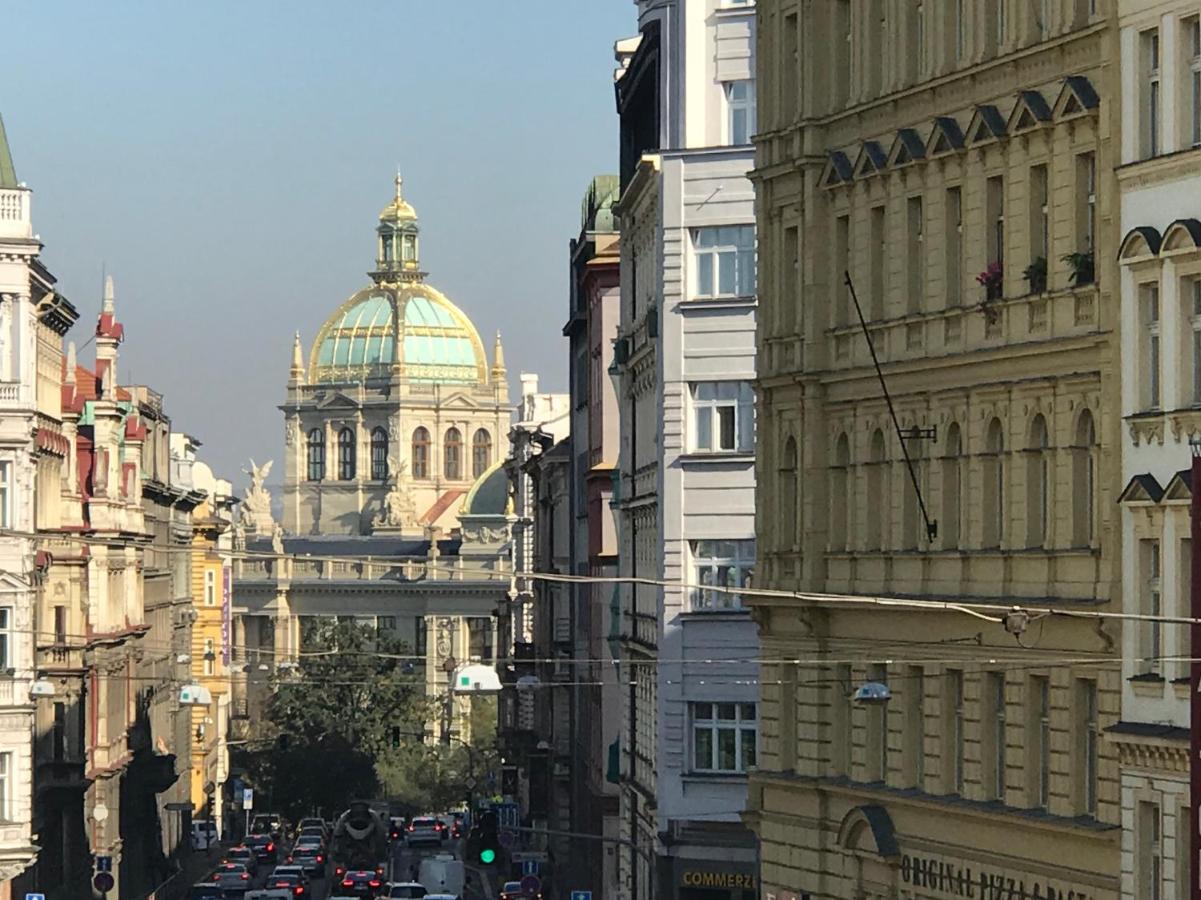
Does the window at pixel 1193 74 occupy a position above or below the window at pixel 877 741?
above

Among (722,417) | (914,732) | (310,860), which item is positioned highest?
(722,417)

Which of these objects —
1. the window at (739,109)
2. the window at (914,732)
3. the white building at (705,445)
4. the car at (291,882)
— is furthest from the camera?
the car at (291,882)

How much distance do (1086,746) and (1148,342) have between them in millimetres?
5156

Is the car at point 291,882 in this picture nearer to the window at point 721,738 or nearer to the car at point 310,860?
the car at point 310,860

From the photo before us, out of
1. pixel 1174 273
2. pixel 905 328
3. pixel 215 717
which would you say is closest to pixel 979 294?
pixel 905 328

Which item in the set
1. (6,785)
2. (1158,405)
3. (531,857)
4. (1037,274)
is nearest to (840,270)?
(1037,274)

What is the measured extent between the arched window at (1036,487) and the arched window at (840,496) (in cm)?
745

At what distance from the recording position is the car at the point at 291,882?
105812 millimetres

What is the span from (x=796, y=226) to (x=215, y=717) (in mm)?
108200

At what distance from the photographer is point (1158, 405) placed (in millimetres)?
41969

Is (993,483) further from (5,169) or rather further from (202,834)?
(202,834)

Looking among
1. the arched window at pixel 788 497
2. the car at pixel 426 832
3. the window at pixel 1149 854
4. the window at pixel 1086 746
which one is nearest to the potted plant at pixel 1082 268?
the window at pixel 1086 746

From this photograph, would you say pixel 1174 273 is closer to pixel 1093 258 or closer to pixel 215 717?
pixel 1093 258

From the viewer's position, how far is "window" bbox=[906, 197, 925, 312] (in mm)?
50625
